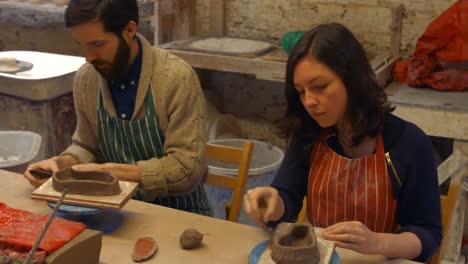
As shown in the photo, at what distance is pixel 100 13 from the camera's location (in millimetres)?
1994

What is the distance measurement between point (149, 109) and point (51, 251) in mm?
746

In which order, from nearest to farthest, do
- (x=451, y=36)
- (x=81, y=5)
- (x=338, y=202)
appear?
(x=338, y=202) → (x=81, y=5) → (x=451, y=36)

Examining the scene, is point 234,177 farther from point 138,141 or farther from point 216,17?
point 216,17

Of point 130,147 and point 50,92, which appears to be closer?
point 130,147

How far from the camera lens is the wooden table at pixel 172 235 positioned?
1.61 m

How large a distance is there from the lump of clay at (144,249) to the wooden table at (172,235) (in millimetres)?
17

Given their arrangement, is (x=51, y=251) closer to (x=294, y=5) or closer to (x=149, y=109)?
(x=149, y=109)

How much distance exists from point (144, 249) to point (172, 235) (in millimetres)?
118

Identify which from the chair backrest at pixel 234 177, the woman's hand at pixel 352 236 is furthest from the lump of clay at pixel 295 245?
the chair backrest at pixel 234 177

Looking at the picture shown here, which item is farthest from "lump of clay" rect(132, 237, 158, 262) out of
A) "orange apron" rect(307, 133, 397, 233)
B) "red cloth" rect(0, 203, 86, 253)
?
"orange apron" rect(307, 133, 397, 233)

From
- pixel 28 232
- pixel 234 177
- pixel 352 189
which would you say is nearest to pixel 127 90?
pixel 234 177

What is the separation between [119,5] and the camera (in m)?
2.05

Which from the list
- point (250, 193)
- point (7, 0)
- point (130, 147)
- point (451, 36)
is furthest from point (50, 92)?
point (451, 36)

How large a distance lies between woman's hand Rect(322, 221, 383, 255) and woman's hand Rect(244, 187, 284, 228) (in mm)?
239
